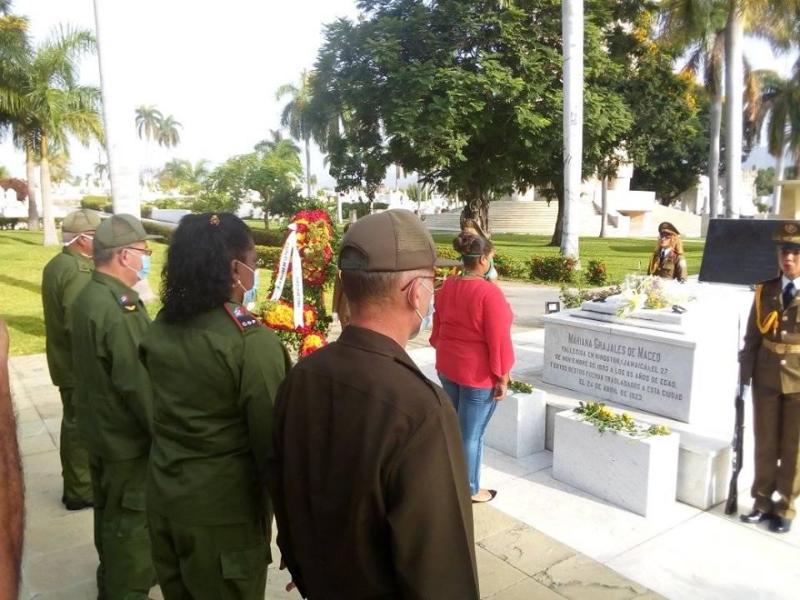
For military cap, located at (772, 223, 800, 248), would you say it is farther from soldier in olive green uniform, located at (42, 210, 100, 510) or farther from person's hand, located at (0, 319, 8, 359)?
soldier in olive green uniform, located at (42, 210, 100, 510)

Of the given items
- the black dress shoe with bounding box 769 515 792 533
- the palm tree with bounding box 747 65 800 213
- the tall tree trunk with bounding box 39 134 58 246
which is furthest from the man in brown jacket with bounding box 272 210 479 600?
the palm tree with bounding box 747 65 800 213

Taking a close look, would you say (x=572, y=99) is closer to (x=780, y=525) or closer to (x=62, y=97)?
(x=780, y=525)

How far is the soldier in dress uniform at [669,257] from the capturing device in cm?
828

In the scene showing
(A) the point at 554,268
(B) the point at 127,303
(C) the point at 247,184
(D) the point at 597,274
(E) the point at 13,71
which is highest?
(E) the point at 13,71

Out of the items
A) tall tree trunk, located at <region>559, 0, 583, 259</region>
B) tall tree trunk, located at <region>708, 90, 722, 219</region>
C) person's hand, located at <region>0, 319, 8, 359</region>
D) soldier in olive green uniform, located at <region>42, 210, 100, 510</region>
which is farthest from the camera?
tall tree trunk, located at <region>708, 90, 722, 219</region>

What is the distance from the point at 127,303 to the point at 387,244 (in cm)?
197

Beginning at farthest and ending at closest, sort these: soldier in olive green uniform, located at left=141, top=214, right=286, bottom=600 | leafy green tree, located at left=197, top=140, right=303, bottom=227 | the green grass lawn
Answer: leafy green tree, located at left=197, top=140, right=303, bottom=227 → the green grass lawn → soldier in olive green uniform, located at left=141, top=214, right=286, bottom=600

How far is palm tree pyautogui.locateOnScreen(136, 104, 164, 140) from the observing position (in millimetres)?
97819

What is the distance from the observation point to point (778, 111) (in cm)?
4488

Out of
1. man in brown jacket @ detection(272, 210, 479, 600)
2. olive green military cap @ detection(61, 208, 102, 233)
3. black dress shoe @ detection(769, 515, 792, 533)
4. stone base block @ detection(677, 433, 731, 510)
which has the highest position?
olive green military cap @ detection(61, 208, 102, 233)

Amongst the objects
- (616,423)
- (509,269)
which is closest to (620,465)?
(616,423)

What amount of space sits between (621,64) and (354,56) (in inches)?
405

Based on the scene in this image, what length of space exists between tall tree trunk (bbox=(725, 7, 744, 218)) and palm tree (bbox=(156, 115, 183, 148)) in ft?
323

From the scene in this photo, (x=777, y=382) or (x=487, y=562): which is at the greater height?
(x=777, y=382)
